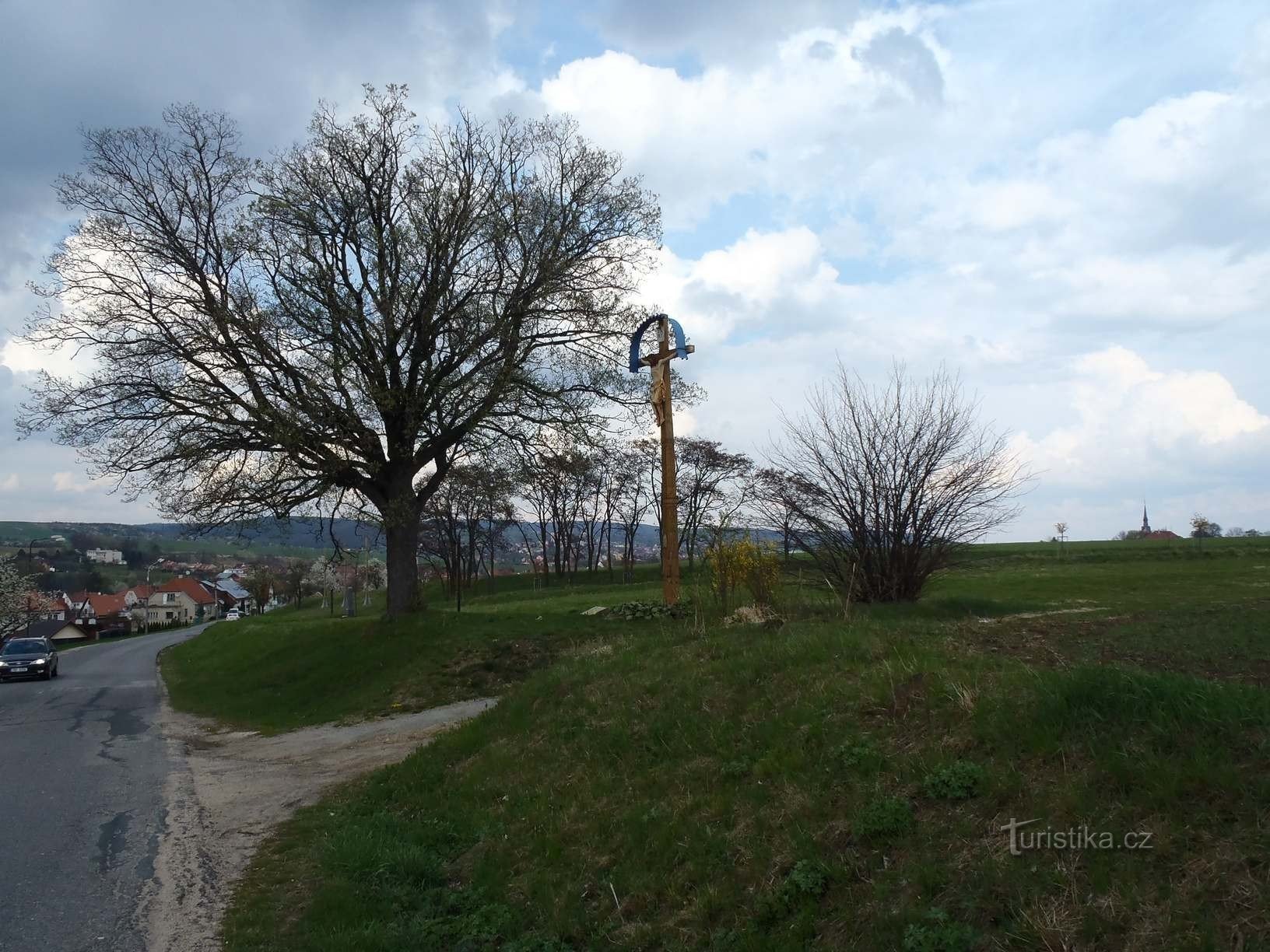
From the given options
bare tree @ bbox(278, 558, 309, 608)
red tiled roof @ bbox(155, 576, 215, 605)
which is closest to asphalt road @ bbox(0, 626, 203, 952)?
bare tree @ bbox(278, 558, 309, 608)

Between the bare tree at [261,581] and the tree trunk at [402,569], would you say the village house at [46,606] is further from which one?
the tree trunk at [402,569]

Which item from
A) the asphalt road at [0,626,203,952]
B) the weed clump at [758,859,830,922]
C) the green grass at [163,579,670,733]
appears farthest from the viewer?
the green grass at [163,579,670,733]

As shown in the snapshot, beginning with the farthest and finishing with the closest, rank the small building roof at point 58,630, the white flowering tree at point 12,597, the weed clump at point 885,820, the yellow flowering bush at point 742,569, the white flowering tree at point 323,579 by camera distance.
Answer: the small building roof at point 58,630, the white flowering tree at point 323,579, the white flowering tree at point 12,597, the yellow flowering bush at point 742,569, the weed clump at point 885,820

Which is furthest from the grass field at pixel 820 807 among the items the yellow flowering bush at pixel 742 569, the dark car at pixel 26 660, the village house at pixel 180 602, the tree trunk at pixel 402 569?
the village house at pixel 180 602

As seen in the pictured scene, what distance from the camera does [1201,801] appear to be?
383 centimetres

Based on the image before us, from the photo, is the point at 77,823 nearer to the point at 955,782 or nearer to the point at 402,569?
the point at 955,782

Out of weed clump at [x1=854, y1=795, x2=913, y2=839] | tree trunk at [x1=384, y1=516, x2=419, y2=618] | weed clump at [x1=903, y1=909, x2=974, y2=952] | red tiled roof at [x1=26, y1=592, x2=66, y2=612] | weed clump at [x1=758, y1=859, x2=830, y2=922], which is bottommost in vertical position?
red tiled roof at [x1=26, y1=592, x2=66, y2=612]

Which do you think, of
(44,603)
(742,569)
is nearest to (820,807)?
(742,569)

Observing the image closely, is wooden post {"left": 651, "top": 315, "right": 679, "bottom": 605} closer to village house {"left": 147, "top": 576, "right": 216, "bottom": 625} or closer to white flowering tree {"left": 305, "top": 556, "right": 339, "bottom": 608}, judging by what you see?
white flowering tree {"left": 305, "top": 556, "right": 339, "bottom": 608}

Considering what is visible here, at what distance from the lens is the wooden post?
596 inches

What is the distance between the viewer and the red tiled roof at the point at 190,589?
134 meters

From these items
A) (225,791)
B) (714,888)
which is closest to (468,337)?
(225,791)

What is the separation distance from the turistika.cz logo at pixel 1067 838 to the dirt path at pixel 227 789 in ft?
16.1

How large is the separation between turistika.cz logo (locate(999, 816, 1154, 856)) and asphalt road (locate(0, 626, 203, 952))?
5359 mm
